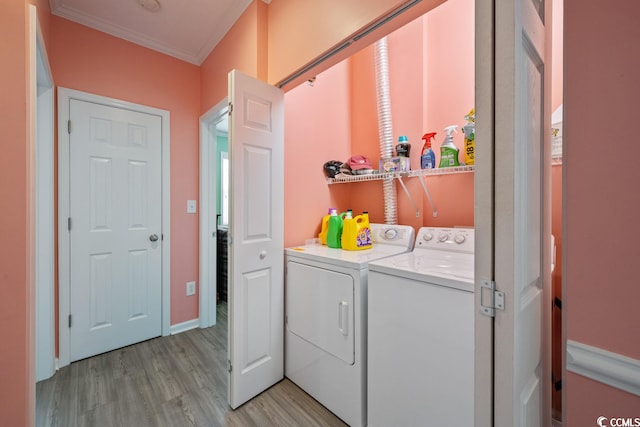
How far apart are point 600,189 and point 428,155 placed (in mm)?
1176

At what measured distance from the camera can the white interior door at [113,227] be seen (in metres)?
2.08

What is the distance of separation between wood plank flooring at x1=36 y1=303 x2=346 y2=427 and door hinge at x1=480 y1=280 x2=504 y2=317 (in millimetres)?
1291

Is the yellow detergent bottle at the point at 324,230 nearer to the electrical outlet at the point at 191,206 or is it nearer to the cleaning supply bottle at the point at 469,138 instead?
the cleaning supply bottle at the point at 469,138

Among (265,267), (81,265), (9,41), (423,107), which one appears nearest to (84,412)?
(81,265)

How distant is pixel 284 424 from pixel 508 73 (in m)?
1.86

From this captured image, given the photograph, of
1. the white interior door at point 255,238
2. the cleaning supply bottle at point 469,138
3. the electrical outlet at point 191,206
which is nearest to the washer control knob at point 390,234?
the cleaning supply bottle at point 469,138

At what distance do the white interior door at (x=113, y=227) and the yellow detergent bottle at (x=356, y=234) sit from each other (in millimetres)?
1776

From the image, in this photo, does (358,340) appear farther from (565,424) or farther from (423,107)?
(423,107)

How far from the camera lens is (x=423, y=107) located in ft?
6.53

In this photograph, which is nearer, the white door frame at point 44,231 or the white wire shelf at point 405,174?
the white wire shelf at point 405,174

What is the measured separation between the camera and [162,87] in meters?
2.48

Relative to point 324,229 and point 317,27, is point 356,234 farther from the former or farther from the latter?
point 317,27

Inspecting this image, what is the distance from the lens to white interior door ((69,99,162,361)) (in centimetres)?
208

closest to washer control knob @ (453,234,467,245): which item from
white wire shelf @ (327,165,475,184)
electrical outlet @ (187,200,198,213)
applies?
white wire shelf @ (327,165,475,184)
